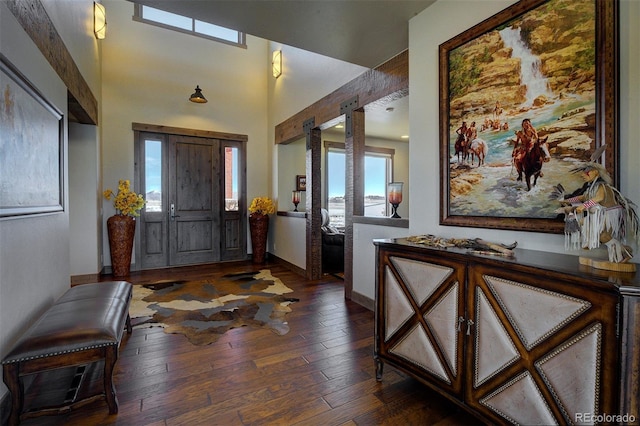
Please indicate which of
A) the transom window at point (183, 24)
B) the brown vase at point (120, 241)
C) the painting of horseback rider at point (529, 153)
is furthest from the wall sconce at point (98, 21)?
the painting of horseback rider at point (529, 153)

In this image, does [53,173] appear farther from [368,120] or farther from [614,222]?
[368,120]

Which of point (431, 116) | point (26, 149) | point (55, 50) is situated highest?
point (55, 50)

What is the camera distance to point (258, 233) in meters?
6.12

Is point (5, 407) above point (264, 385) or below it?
above

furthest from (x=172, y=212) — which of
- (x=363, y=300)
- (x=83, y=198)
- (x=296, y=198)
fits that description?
(x=363, y=300)

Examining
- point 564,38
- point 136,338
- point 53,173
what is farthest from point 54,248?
point 564,38

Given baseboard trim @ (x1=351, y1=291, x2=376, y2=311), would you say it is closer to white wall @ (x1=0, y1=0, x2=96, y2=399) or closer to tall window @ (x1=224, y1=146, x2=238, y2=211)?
white wall @ (x1=0, y1=0, x2=96, y2=399)

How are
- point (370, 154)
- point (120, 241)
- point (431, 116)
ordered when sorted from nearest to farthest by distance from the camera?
point (431, 116)
point (120, 241)
point (370, 154)

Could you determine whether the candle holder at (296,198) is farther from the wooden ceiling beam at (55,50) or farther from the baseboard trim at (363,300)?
the wooden ceiling beam at (55,50)

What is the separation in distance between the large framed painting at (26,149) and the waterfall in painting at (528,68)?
2874mm

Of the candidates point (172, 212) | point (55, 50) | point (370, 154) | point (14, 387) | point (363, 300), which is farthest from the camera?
point (370, 154)

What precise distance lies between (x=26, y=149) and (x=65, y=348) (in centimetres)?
131

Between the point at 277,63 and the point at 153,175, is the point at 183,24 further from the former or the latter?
the point at 153,175

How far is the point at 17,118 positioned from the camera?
1.82m
